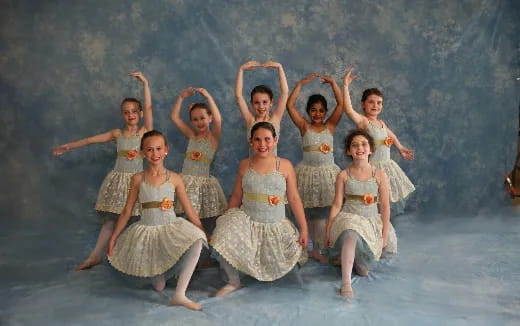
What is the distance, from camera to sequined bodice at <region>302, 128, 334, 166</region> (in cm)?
387

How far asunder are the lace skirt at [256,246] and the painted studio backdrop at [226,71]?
4.67ft

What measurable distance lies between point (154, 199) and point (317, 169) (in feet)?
3.96

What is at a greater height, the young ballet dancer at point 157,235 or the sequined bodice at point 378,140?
the sequined bodice at point 378,140

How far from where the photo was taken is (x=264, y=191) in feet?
10.8

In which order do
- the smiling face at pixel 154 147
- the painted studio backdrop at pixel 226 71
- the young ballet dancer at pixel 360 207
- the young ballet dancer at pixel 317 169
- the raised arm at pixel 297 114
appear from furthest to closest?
1. the painted studio backdrop at pixel 226 71
2. the raised arm at pixel 297 114
3. the young ballet dancer at pixel 317 169
4. the young ballet dancer at pixel 360 207
5. the smiling face at pixel 154 147

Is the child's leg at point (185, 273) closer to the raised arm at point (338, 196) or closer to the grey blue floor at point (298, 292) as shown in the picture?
the grey blue floor at point (298, 292)

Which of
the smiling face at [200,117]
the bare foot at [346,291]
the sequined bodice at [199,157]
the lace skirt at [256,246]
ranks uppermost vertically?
the smiling face at [200,117]

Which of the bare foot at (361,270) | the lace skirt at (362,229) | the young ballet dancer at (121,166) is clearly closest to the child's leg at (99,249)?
the young ballet dancer at (121,166)

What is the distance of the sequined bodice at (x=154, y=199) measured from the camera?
3186 mm

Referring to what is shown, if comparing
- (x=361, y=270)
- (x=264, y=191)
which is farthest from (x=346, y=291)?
(x=264, y=191)

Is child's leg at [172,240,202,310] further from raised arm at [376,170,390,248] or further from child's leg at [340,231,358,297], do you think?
raised arm at [376,170,390,248]

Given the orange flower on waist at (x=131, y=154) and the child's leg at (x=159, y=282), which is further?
the orange flower on waist at (x=131, y=154)

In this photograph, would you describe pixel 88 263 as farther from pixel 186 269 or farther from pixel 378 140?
pixel 378 140

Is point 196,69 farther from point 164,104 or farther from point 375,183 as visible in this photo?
point 375,183
